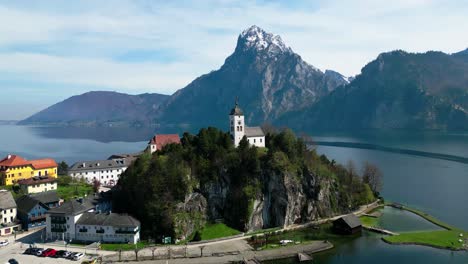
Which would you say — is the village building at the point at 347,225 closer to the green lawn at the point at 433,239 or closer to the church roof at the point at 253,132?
the green lawn at the point at 433,239

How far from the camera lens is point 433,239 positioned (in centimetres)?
5981

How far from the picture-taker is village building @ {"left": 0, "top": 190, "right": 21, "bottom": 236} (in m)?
62.8

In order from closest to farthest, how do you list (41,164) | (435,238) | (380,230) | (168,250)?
(168,250) → (435,238) → (380,230) → (41,164)

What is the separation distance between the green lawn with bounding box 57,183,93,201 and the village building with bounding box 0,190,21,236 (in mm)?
8957

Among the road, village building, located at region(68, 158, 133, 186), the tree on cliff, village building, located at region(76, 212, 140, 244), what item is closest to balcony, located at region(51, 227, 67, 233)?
village building, located at region(76, 212, 140, 244)

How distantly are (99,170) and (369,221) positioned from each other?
5992cm

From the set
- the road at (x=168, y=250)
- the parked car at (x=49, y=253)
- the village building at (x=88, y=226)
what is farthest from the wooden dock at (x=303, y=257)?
the parked car at (x=49, y=253)

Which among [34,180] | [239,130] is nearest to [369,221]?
[239,130]

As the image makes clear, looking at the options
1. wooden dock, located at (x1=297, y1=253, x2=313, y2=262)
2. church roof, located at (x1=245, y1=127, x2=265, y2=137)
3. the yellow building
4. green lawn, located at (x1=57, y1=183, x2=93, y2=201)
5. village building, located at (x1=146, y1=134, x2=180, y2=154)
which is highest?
church roof, located at (x1=245, y1=127, x2=265, y2=137)

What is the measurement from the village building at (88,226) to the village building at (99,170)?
33.5 m

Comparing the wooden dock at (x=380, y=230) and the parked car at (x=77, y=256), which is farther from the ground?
the parked car at (x=77, y=256)

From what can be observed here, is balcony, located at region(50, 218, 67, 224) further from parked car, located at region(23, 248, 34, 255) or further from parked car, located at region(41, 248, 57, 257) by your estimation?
parked car, located at region(41, 248, 57, 257)

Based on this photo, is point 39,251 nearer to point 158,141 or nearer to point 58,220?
point 58,220

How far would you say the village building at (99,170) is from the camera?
94.1m
